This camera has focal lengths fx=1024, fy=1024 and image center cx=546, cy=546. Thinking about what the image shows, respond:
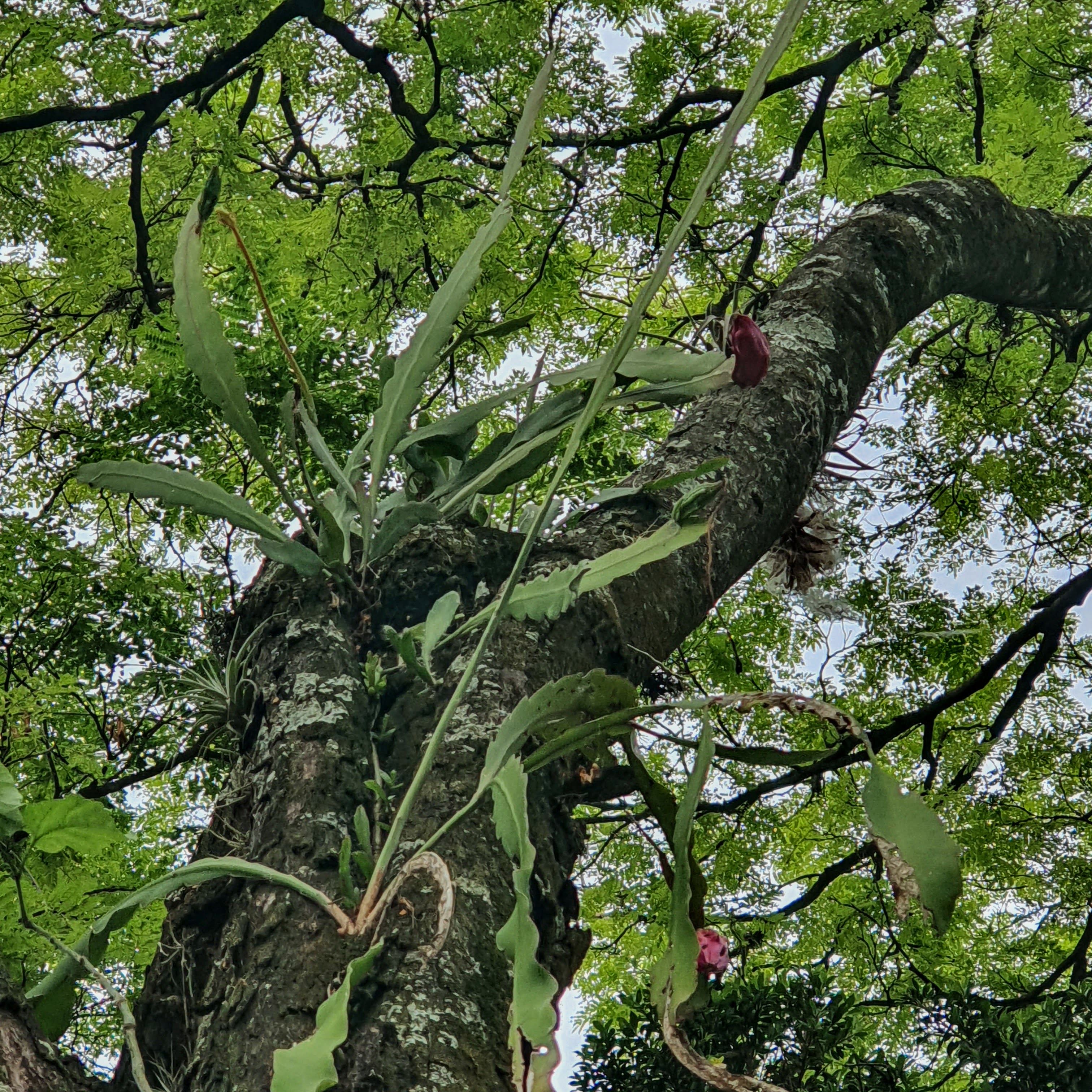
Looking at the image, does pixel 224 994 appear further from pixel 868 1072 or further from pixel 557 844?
pixel 868 1072

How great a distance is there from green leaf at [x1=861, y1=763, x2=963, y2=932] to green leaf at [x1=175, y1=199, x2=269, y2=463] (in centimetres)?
87

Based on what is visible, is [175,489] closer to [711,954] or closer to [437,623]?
[437,623]

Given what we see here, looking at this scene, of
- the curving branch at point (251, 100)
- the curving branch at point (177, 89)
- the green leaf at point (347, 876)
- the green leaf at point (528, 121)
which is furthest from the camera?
the curving branch at point (251, 100)

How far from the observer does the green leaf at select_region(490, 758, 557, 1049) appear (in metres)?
0.83

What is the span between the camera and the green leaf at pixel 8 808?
104 cm

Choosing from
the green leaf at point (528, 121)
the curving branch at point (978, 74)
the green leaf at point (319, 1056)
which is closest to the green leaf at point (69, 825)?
the green leaf at point (319, 1056)

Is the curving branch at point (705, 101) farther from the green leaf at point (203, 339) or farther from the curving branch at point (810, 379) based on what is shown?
the green leaf at point (203, 339)

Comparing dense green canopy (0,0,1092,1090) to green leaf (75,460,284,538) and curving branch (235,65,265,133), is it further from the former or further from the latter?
green leaf (75,460,284,538)

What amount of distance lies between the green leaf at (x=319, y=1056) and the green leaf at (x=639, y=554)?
53cm

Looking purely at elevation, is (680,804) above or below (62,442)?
below

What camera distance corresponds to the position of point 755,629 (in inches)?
161

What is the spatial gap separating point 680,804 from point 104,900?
67.3 inches

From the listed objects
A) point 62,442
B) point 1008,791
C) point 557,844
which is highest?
point 62,442

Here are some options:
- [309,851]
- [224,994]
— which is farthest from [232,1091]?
[309,851]
